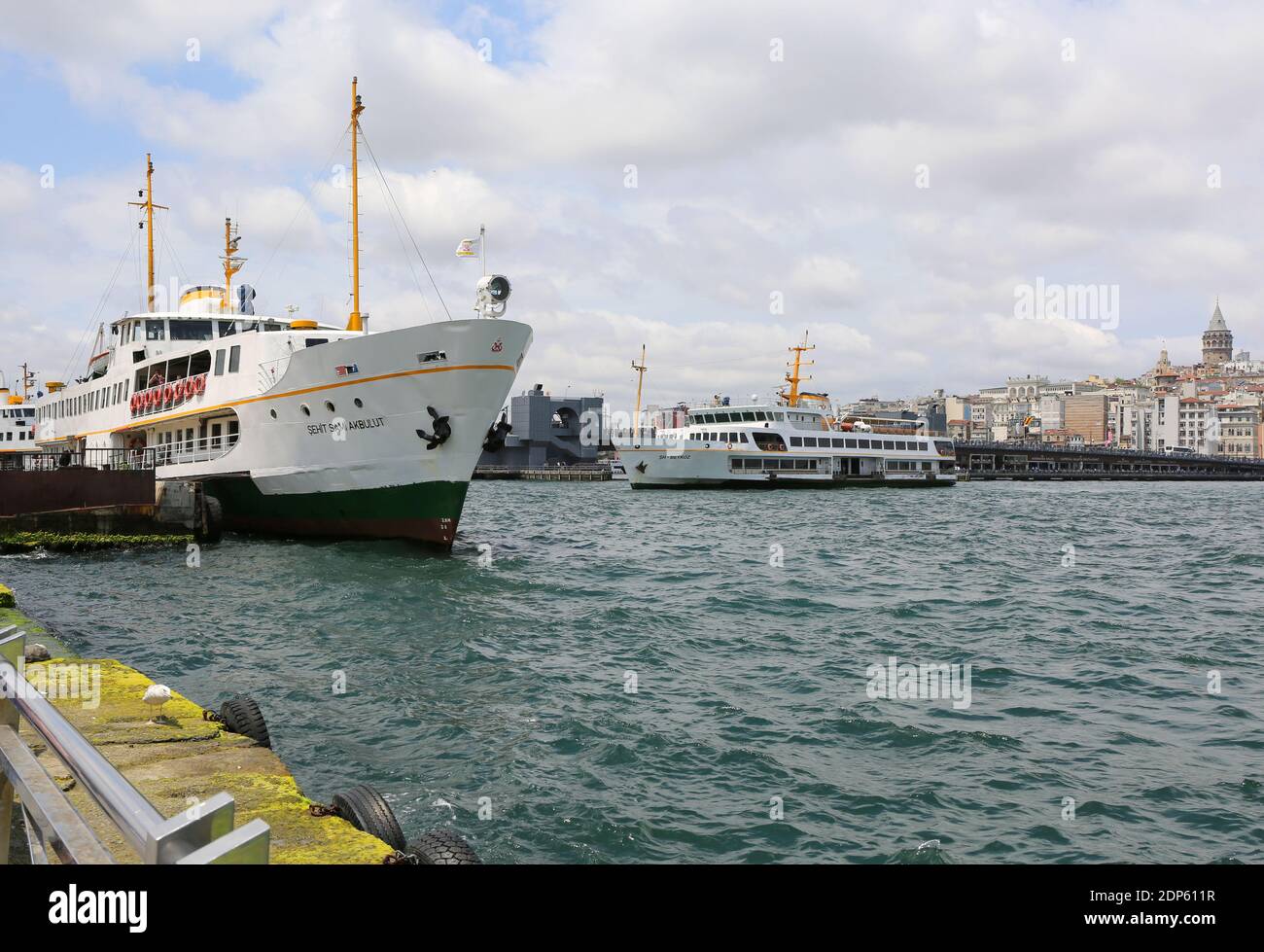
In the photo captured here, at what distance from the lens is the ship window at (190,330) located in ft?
110

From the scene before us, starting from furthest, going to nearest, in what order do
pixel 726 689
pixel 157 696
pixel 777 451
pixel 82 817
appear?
1. pixel 777 451
2. pixel 726 689
3. pixel 157 696
4. pixel 82 817

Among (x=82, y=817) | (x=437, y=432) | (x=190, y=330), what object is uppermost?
(x=190, y=330)

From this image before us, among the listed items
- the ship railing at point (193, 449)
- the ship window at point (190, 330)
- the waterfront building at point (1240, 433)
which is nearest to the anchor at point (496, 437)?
the ship railing at point (193, 449)

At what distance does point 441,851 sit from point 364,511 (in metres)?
21.2

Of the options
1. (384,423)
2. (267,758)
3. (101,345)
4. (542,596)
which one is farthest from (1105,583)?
(101,345)

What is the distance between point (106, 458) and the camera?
35.5m

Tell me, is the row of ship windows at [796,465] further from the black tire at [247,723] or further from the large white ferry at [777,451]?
the black tire at [247,723]

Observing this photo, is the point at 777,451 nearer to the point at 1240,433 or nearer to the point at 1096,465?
the point at 1096,465

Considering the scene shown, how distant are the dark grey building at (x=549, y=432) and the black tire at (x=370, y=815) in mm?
108082

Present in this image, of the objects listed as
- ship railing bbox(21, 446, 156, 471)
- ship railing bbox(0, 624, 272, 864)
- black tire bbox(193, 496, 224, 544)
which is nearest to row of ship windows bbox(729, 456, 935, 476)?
ship railing bbox(21, 446, 156, 471)

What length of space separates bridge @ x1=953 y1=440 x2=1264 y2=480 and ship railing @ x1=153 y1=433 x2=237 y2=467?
113652mm

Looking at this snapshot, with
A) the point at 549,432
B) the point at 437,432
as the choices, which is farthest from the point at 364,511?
the point at 549,432

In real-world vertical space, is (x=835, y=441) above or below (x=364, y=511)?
above
